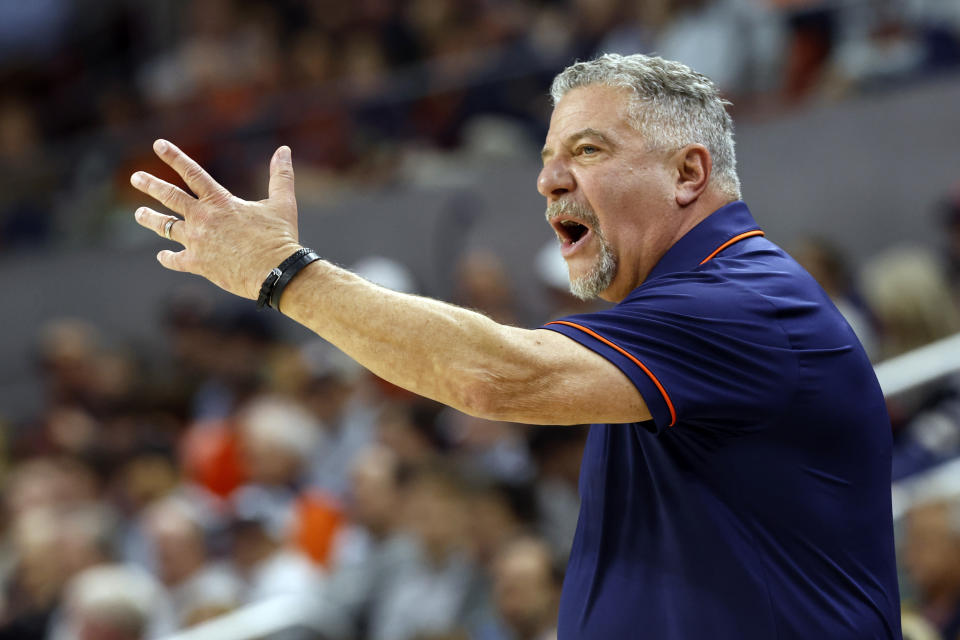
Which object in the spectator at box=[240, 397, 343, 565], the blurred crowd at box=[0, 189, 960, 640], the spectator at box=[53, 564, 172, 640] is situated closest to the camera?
the blurred crowd at box=[0, 189, 960, 640]

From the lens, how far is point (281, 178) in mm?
2021

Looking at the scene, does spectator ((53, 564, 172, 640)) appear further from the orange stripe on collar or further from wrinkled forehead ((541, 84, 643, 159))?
the orange stripe on collar

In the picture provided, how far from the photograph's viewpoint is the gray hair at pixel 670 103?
208 centimetres

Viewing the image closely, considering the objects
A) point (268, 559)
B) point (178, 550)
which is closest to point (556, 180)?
point (268, 559)

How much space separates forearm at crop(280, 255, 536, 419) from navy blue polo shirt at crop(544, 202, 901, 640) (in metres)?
0.12

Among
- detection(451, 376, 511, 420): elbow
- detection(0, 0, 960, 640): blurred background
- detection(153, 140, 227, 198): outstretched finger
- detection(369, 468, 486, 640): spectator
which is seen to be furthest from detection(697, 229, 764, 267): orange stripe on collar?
detection(369, 468, 486, 640): spectator

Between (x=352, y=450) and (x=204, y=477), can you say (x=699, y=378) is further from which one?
(x=204, y=477)

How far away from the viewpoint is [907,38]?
5906 millimetres

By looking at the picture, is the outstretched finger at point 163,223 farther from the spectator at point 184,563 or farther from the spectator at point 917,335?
the spectator at point 184,563

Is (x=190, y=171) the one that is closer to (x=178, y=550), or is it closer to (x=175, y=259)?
(x=175, y=259)

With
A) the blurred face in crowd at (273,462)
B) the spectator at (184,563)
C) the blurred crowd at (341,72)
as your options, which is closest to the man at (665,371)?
the spectator at (184,563)

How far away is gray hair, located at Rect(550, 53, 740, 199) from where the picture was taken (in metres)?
2.08

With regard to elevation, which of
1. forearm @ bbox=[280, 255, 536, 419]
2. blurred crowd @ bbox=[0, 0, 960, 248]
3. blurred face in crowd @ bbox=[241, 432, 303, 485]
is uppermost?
blurred crowd @ bbox=[0, 0, 960, 248]

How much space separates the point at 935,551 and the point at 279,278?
2422mm
